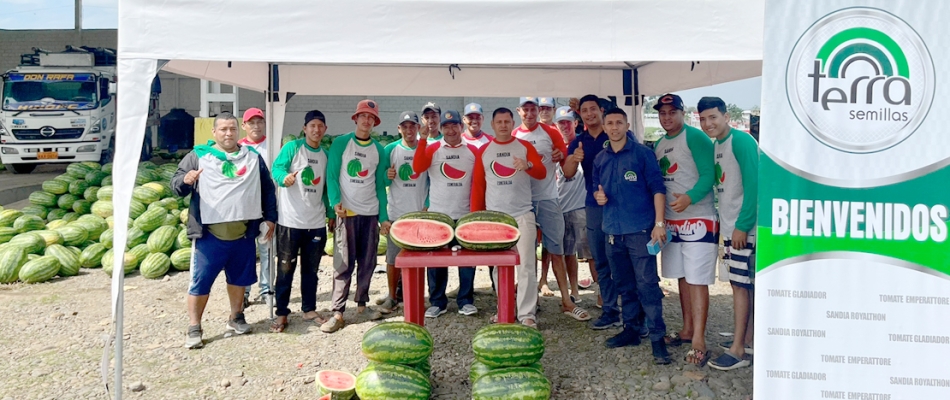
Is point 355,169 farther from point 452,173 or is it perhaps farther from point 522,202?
point 522,202

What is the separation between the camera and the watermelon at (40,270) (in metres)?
7.12

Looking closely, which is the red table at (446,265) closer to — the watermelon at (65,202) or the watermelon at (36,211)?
the watermelon at (36,211)

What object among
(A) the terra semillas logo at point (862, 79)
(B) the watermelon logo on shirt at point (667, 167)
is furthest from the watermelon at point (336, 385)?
(A) the terra semillas logo at point (862, 79)

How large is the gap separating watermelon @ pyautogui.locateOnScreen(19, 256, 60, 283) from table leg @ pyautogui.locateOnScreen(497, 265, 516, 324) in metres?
5.88

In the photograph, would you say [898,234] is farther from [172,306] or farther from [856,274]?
[172,306]

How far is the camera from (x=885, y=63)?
2.94m

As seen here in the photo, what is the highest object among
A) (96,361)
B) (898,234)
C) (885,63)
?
(885,63)

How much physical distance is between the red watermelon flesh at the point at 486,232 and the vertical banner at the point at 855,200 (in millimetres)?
1717

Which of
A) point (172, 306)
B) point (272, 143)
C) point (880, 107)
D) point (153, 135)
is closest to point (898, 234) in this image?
point (880, 107)

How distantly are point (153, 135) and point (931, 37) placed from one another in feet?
78.3

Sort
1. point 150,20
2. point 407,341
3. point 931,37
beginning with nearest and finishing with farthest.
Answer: point 931,37 < point 150,20 < point 407,341

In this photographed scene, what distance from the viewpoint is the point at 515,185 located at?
5188mm

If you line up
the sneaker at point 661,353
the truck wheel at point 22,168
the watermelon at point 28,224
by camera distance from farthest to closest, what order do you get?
the truck wheel at point 22,168 < the watermelon at point 28,224 < the sneaker at point 661,353

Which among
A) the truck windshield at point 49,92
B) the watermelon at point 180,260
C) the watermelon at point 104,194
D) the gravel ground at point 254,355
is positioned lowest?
the gravel ground at point 254,355
